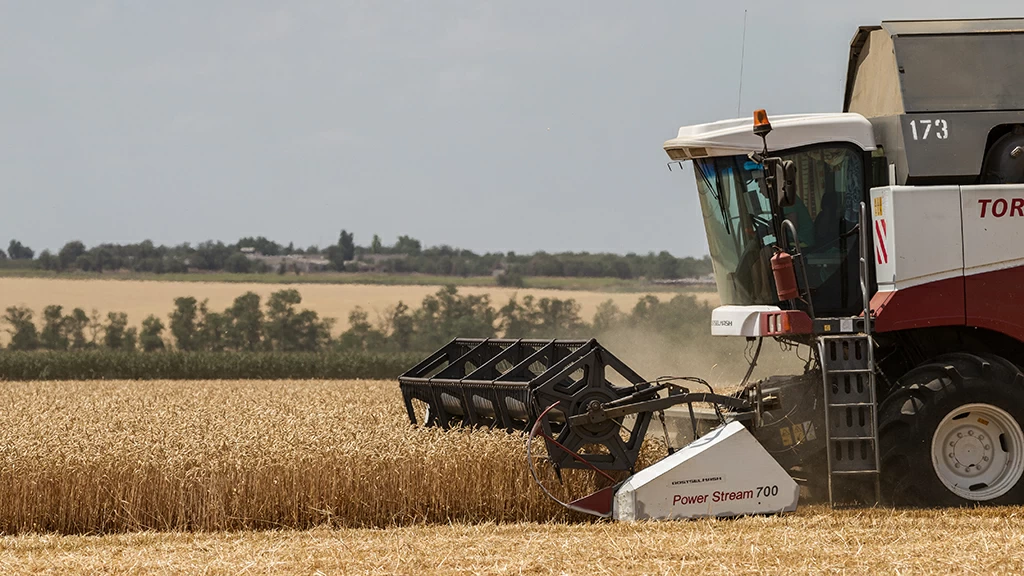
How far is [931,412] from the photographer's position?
23.9ft

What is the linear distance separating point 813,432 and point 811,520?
90cm

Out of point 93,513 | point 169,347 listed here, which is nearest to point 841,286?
point 93,513

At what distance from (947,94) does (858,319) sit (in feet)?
5.40

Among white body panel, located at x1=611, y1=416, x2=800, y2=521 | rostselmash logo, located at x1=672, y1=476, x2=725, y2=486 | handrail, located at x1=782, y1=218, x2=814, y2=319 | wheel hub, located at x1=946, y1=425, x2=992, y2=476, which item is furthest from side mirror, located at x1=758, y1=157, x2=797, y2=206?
wheel hub, located at x1=946, y1=425, x2=992, y2=476

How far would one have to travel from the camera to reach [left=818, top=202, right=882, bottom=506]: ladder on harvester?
285 inches

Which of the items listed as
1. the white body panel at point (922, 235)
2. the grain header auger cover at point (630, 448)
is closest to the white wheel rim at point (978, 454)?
the white body panel at point (922, 235)

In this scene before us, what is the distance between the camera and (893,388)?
755 cm

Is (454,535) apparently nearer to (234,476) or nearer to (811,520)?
(234,476)

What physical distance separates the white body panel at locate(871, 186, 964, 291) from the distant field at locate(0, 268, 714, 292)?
33.2 metres

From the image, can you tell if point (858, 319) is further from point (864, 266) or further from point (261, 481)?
point (261, 481)

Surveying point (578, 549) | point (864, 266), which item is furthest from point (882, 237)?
point (578, 549)

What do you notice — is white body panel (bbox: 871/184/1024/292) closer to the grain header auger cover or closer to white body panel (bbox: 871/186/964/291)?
white body panel (bbox: 871/186/964/291)

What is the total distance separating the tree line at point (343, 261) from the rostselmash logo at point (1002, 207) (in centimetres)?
3338

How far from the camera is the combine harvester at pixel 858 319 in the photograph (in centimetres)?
718
